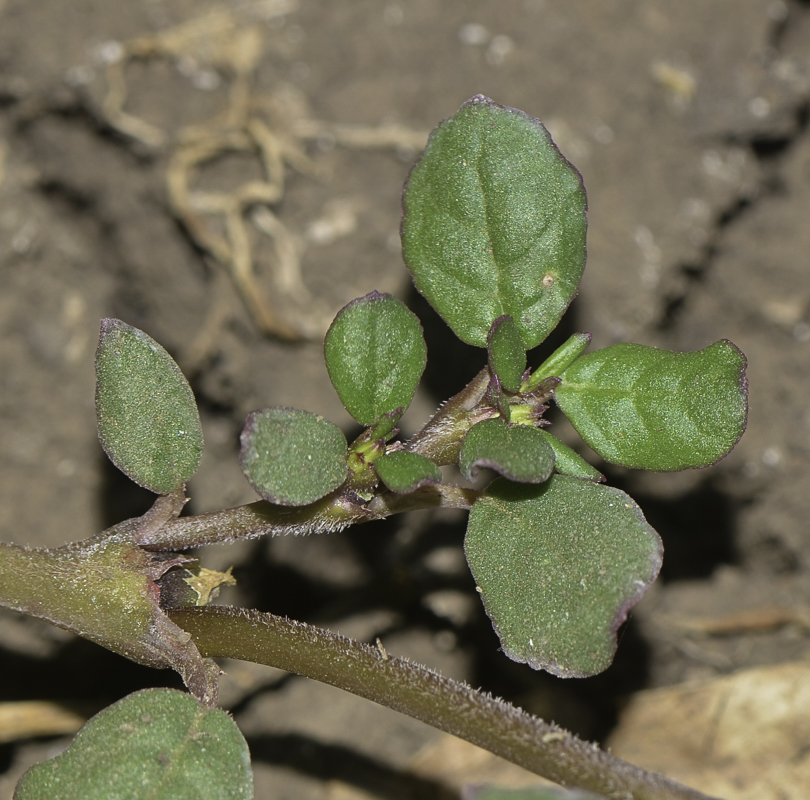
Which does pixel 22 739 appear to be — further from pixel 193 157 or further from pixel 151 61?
pixel 151 61

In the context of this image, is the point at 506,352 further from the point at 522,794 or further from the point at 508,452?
the point at 522,794

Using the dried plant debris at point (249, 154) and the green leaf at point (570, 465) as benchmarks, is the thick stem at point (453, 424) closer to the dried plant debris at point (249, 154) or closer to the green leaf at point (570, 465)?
the green leaf at point (570, 465)

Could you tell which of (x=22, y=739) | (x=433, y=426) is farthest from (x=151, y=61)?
(x=22, y=739)

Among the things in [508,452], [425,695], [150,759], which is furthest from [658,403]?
[150,759]

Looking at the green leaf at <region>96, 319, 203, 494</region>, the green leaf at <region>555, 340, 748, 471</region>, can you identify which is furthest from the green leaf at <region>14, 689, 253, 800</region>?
the green leaf at <region>555, 340, 748, 471</region>

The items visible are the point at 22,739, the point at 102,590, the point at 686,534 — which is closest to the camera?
the point at 102,590

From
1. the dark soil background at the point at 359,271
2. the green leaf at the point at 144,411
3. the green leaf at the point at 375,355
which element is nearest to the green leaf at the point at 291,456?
the green leaf at the point at 375,355

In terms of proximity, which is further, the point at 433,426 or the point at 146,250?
the point at 146,250
